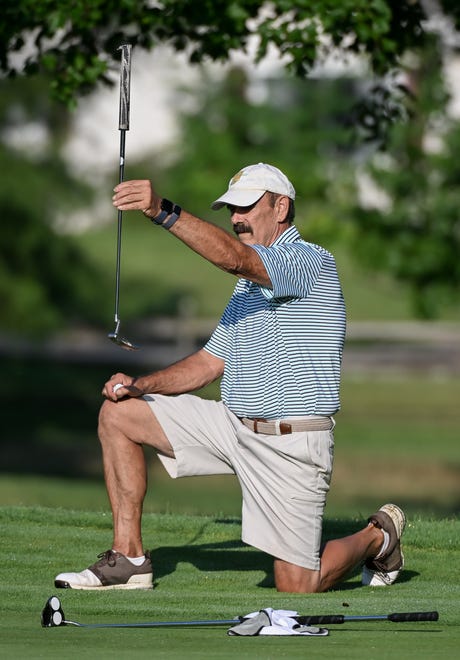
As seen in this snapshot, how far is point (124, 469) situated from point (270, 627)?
1421 mm

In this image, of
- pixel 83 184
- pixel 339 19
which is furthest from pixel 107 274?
pixel 339 19

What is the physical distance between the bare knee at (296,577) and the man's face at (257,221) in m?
1.38

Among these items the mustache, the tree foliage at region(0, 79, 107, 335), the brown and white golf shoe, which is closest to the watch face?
the mustache

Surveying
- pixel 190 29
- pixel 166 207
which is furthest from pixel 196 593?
pixel 190 29

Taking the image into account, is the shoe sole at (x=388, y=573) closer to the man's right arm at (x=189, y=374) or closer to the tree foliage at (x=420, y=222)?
the man's right arm at (x=189, y=374)

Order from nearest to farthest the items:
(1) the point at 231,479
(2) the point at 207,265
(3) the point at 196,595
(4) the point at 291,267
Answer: (4) the point at 291,267, (3) the point at 196,595, (1) the point at 231,479, (2) the point at 207,265

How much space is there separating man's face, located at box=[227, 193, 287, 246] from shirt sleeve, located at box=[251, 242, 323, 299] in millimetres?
150

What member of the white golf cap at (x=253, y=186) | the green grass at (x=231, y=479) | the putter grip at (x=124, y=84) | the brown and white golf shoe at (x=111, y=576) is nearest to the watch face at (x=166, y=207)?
the white golf cap at (x=253, y=186)

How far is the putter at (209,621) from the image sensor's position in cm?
606

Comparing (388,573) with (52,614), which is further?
(388,573)

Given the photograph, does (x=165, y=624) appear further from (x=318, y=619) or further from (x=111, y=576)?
(x=111, y=576)

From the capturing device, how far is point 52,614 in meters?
6.15

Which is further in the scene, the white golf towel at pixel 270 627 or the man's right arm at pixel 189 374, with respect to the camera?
the man's right arm at pixel 189 374

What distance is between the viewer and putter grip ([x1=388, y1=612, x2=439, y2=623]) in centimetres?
599
